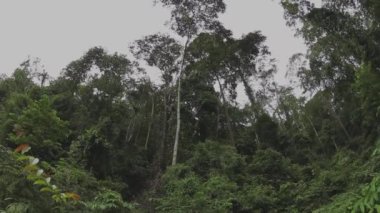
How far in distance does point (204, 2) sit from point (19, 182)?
702 inches

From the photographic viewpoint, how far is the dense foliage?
36.2 feet

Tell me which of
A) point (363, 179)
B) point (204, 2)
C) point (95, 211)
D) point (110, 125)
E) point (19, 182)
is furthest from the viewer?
point (204, 2)

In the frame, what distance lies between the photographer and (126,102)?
25062mm

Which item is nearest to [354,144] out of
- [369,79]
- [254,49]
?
[369,79]

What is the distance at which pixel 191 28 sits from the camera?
20.7 metres

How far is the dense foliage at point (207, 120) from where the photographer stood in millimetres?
11031

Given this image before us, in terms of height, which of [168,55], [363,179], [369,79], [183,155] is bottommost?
[363,179]

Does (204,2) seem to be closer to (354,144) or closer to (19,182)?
(354,144)

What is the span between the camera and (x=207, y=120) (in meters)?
22.6

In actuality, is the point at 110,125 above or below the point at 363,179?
above

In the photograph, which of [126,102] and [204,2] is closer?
[204,2]

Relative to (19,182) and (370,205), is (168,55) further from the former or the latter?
(370,205)

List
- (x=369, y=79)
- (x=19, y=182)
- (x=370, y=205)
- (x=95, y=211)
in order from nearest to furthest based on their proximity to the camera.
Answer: (x=370, y=205) < (x=19, y=182) < (x=95, y=211) < (x=369, y=79)

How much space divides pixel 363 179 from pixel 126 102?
58.0ft
